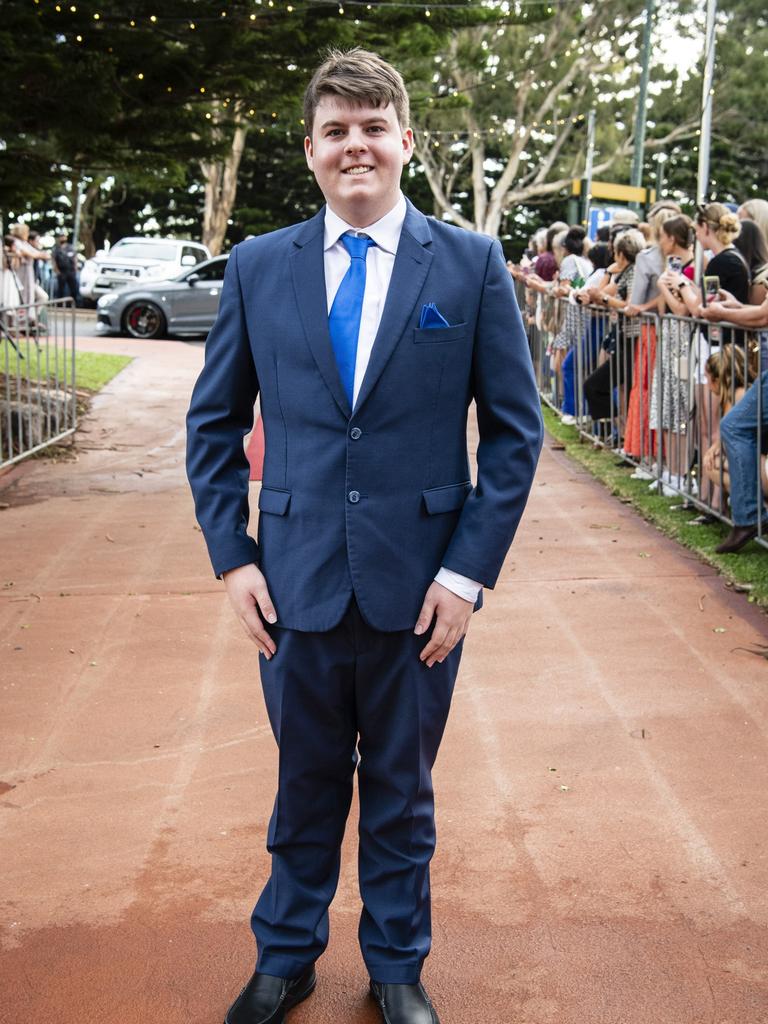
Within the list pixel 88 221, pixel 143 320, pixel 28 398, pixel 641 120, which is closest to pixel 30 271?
pixel 143 320

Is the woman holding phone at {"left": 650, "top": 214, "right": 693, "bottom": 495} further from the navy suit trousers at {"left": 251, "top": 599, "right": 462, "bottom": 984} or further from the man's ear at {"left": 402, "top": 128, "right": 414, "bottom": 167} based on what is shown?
the navy suit trousers at {"left": 251, "top": 599, "right": 462, "bottom": 984}

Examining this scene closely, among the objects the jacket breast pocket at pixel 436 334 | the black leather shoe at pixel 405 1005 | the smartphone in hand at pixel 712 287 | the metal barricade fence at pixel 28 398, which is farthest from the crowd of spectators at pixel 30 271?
the black leather shoe at pixel 405 1005

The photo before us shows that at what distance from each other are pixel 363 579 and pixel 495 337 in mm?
595

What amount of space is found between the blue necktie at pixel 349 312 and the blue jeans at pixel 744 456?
479cm

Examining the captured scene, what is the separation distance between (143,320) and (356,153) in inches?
852

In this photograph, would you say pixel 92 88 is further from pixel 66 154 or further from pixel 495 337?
pixel 495 337

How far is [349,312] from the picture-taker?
2838mm

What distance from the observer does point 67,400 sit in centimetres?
1267

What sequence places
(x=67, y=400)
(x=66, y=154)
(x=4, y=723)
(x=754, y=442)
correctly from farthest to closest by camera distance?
(x=67, y=400) → (x=66, y=154) → (x=754, y=442) → (x=4, y=723)

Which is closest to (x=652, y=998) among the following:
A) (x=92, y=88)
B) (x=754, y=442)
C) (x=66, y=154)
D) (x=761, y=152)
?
(x=754, y=442)

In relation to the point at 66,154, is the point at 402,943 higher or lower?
lower

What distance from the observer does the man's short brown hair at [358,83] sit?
8.96ft

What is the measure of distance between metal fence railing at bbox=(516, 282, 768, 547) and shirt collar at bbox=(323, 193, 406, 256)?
4.59 metres

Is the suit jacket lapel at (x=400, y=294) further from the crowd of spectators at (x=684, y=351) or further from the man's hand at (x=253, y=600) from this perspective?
the crowd of spectators at (x=684, y=351)
